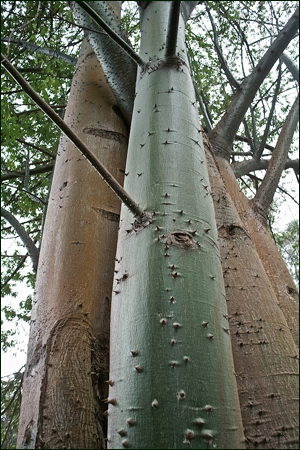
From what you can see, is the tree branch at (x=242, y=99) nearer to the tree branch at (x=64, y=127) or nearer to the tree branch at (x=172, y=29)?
the tree branch at (x=172, y=29)

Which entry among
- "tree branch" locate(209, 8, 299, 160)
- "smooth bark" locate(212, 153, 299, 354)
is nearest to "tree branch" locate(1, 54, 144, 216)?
"smooth bark" locate(212, 153, 299, 354)

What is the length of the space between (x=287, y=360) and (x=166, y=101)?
4.05 feet

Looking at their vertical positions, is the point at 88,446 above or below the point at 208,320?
below

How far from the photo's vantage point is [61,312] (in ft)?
4.92

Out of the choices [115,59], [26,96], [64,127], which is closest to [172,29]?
[115,59]

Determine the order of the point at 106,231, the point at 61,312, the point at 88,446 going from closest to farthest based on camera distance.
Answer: the point at 88,446
the point at 61,312
the point at 106,231

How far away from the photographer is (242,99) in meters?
2.76

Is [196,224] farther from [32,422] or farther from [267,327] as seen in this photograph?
[32,422]

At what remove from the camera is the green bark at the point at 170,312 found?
82cm

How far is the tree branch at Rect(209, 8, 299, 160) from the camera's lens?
267 centimetres

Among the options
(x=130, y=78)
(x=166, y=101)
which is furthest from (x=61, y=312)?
(x=130, y=78)

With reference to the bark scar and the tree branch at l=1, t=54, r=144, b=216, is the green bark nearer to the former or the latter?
the bark scar

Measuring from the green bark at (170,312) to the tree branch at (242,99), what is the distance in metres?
1.32

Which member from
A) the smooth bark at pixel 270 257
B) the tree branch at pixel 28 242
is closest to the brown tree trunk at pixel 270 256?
the smooth bark at pixel 270 257
